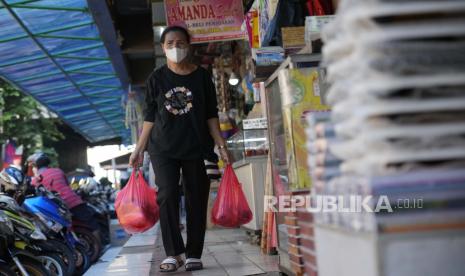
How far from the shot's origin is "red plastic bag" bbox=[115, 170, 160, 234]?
4.36 m

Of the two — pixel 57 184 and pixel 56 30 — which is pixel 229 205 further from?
pixel 56 30

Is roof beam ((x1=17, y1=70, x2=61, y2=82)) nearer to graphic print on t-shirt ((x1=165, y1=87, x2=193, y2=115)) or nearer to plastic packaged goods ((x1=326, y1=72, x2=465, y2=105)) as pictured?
graphic print on t-shirt ((x1=165, y1=87, x2=193, y2=115))

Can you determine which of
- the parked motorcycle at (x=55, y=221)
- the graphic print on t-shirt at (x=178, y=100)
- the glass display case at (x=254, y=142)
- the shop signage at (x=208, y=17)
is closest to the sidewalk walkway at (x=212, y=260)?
the parked motorcycle at (x=55, y=221)

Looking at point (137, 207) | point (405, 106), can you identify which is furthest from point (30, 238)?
point (405, 106)

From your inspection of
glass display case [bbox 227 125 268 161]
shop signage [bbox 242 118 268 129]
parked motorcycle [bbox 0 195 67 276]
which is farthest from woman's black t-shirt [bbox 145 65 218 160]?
parked motorcycle [bbox 0 195 67 276]

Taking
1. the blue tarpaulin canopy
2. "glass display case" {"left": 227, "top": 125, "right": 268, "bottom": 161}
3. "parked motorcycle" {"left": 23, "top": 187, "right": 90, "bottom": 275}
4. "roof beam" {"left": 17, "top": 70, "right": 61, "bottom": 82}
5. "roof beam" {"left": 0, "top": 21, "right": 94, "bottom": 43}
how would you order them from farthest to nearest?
"roof beam" {"left": 17, "top": 70, "right": 61, "bottom": 82}, "roof beam" {"left": 0, "top": 21, "right": 94, "bottom": 43}, the blue tarpaulin canopy, "parked motorcycle" {"left": 23, "top": 187, "right": 90, "bottom": 275}, "glass display case" {"left": 227, "top": 125, "right": 268, "bottom": 161}

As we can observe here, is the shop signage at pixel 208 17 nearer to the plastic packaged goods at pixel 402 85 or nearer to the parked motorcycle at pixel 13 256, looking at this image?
the parked motorcycle at pixel 13 256

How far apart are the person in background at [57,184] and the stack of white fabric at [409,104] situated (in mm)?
7359

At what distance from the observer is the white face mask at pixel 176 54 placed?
14.2 ft

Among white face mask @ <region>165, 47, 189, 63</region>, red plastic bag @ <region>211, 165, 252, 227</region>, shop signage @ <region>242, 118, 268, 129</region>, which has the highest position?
white face mask @ <region>165, 47, 189, 63</region>

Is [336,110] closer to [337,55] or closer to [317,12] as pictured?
[337,55]

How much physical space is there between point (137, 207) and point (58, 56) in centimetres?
696

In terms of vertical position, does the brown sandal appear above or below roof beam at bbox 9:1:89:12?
below

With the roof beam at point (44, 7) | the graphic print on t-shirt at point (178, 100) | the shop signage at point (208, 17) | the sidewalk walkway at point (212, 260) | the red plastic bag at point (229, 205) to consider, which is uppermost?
the roof beam at point (44, 7)
